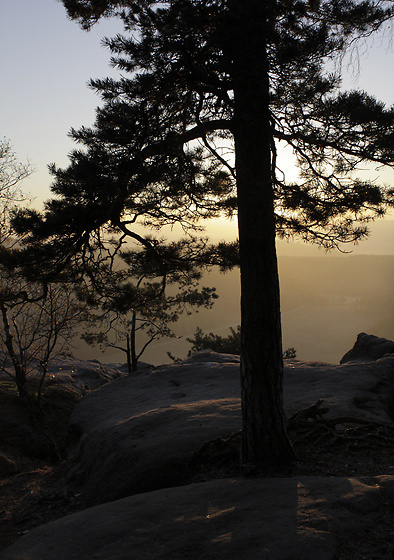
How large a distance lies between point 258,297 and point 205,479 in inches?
106

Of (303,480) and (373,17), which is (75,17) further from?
(303,480)

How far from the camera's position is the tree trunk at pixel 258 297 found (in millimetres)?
5656

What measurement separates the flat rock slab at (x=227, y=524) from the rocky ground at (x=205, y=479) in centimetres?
1

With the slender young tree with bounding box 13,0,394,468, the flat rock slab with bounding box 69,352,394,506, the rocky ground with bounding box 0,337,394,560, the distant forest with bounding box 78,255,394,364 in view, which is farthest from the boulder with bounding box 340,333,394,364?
the distant forest with bounding box 78,255,394,364

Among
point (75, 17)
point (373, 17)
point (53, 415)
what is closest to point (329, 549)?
point (373, 17)

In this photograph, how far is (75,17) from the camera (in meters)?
7.25

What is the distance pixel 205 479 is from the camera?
6.01 meters

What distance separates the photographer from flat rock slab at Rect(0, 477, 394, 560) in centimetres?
369

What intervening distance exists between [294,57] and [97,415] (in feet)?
29.2

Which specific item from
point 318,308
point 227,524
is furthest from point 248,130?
point 318,308

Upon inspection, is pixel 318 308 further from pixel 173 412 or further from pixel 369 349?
pixel 173 412

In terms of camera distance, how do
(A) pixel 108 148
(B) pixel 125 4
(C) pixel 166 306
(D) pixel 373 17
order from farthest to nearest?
(C) pixel 166 306, (B) pixel 125 4, (A) pixel 108 148, (D) pixel 373 17

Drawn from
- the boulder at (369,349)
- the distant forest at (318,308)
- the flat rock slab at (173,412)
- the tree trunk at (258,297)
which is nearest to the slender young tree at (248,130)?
→ the tree trunk at (258,297)

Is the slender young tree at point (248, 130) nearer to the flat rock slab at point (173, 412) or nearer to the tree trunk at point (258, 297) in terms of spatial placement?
the tree trunk at point (258, 297)
